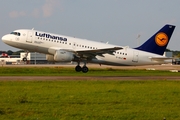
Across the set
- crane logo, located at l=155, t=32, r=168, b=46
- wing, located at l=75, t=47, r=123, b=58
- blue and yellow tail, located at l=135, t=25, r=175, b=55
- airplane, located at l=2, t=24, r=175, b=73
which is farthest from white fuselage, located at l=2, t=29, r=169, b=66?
crane logo, located at l=155, t=32, r=168, b=46

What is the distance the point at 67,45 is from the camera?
4566cm

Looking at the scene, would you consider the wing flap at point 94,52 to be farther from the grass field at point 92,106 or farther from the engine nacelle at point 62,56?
the grass field at point 92,106

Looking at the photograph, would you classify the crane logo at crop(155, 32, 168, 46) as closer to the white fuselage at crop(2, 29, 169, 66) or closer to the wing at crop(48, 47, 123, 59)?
the white fuselage at crop(2, 29, 169, 66)

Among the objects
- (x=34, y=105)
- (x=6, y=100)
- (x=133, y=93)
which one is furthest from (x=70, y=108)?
(x=133, y=93)

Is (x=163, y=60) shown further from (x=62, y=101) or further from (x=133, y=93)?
(x=62, y=101)

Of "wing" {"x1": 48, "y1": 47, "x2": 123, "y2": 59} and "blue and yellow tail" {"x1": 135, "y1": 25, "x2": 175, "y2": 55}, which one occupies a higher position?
"blue and yellow tail" {"x1": 135, "y1": 25, "x2": 175, "y2": 55}

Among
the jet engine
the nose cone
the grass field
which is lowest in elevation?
the grass field

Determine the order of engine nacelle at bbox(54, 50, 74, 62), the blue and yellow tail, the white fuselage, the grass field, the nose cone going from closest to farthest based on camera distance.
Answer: the grass field → engine nacelle at bbox(54, 50, 74, 62) → the white fuselage → the nose cone → the blue and yellow tail

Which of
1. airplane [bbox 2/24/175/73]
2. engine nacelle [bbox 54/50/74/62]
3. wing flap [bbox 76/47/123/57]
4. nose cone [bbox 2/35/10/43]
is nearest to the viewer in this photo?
engine nacelle [bbox 54/50/74/62]

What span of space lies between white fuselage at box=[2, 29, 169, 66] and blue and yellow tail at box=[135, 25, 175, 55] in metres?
0.80

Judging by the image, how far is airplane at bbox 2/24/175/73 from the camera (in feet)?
145

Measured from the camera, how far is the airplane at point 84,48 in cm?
4409

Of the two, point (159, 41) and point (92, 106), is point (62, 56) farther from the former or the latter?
point (92, 106)

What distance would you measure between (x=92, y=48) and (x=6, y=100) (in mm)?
29865
